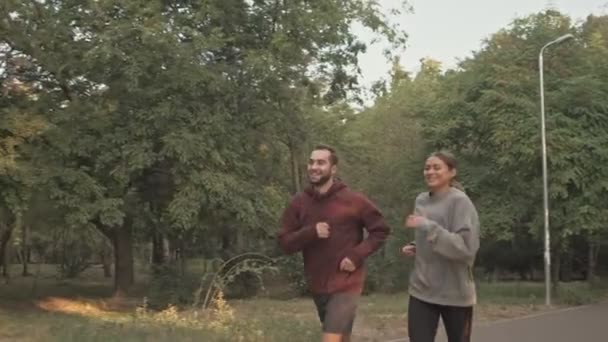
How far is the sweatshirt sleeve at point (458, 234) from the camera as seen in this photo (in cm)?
481

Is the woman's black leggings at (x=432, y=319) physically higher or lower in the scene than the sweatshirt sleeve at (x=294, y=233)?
lower

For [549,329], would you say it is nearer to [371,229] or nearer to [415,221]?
[371,229]

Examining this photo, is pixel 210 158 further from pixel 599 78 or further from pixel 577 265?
pixel 577 265

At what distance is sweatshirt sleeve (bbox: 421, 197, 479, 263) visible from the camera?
481 centimetres

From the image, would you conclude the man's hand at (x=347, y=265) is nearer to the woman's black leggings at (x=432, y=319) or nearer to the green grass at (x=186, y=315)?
the woman's black leggings at (x=432, y=319)

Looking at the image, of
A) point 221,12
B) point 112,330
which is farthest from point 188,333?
point 221,12

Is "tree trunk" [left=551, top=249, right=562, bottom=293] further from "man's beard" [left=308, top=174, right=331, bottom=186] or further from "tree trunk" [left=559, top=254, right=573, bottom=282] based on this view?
"man's beard" [left=308, top=174, right=331, bottom=186]

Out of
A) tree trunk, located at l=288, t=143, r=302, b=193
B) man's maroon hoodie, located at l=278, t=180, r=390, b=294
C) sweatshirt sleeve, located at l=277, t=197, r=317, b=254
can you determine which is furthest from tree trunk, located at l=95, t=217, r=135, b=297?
man's maroon hoodie, located at l=278, t=180, r=390, b=294

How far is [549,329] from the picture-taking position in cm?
1395

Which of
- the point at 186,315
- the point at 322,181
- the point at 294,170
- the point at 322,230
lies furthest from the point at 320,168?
the point at 294,170

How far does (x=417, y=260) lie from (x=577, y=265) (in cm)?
3127

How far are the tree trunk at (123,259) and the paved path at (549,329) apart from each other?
13909 mm

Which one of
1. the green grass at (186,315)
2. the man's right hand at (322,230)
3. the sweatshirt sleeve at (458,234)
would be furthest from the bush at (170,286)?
the sweatshirt sleeve at (458,234)

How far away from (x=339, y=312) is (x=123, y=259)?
856 inches
